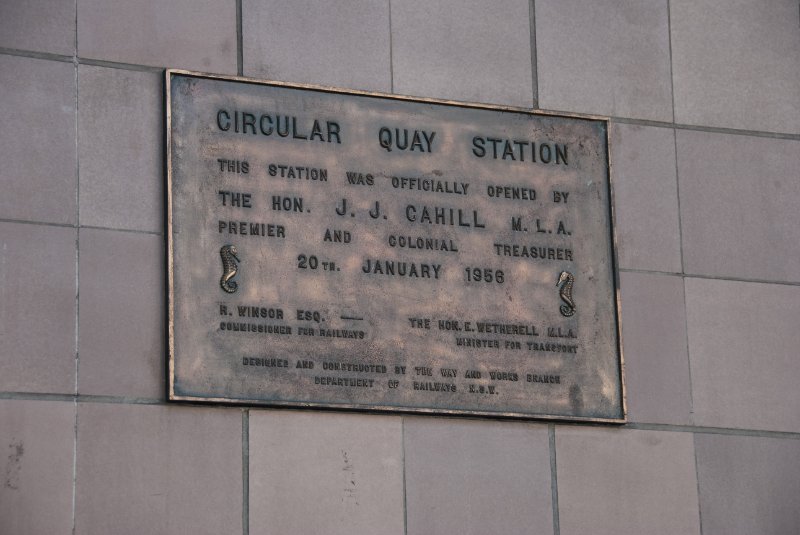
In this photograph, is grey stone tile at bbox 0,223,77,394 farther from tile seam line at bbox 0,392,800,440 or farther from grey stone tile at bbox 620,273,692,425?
grey stone tile at bbox 620,273,692,425

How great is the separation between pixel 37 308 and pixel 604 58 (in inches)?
179

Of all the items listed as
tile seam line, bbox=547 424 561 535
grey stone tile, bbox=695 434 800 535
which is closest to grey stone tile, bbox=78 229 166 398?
tile seam line, bbox=547 424 561 535

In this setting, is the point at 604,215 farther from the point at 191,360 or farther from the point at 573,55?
the point at 191,360

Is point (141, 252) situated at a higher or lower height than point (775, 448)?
higher

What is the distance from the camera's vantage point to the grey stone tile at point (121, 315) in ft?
35.3

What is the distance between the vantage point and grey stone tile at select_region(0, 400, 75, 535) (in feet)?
33.9


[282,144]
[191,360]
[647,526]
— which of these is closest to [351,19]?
[282,144]

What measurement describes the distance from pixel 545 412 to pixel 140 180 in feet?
10.2

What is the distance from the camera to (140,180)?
36.6 feet

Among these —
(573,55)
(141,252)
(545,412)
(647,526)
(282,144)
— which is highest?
(573,55)

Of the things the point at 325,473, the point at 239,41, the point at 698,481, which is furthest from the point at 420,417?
the point at 239,41

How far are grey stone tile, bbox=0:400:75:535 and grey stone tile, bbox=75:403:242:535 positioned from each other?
0.09m

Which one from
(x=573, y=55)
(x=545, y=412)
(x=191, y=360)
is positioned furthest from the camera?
(x=573, y=55)

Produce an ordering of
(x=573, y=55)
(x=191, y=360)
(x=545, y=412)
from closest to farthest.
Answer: (x=191, y=360) < (x=545, y=412) < (x=573, y=55)
